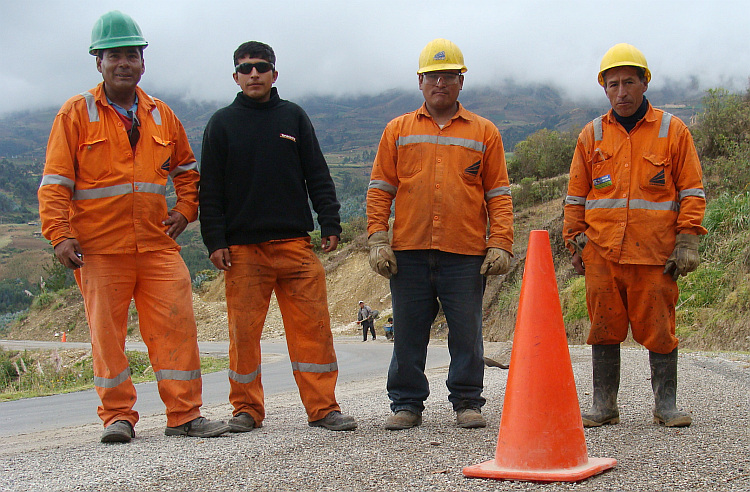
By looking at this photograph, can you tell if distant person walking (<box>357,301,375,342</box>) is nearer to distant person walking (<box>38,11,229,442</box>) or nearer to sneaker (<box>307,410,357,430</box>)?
sneaker (<box>307,410,357,430</box>)

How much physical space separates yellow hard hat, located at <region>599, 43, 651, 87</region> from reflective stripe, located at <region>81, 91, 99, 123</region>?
3.37m

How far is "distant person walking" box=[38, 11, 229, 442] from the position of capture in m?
4.87

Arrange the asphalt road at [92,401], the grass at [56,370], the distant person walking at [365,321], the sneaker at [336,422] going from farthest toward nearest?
the distant person walking at [365,321] < the grass at [56,370] < the asphalt road at [92,401] < the sneaker at [336,422]

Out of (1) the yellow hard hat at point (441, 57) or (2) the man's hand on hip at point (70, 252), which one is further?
(1) the yellow hard hat at point (441, 57)

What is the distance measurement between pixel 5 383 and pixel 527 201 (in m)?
25.9

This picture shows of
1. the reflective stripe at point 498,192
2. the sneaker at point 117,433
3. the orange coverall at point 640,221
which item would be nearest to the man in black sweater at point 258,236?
the sneaker at point 117,433

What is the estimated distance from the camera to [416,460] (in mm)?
3791

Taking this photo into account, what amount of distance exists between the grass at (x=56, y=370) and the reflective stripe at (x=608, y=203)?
10.0 metres

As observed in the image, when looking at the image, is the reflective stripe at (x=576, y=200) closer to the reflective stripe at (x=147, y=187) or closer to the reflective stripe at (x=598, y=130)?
the reflective stripe at (x=598, y=130)

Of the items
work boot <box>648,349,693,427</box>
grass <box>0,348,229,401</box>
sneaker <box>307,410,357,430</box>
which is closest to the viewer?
work boot <box>648,349,693,427</box>

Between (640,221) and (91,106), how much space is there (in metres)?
3.70

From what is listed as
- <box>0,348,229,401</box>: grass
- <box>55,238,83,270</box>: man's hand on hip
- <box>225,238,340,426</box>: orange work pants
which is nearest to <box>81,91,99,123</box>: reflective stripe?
<box>55,238,83,270</box>: man's hand on hip

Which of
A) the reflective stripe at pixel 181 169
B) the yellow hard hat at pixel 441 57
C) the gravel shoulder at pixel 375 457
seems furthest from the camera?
the reflective stripe at pixel 181 169

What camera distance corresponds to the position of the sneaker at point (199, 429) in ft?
16.0
